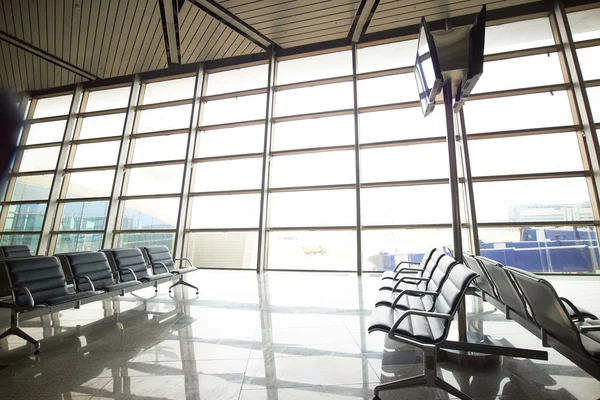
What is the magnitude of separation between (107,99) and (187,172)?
4245mm

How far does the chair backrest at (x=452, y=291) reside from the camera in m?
1.73

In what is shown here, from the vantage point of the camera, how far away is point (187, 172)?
23.9ft

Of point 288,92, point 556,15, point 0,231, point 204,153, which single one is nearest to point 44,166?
point 0,231

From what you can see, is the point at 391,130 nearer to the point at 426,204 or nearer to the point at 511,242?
the point at 426,204

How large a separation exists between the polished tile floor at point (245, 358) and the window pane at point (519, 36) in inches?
203

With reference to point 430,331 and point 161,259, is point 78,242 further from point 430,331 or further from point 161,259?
point 430,331

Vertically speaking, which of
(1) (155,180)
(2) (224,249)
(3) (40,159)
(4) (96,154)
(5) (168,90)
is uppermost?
(5) (168,90)

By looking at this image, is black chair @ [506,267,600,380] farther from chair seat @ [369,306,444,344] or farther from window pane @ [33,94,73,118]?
window pane @ [33,94,73,118]

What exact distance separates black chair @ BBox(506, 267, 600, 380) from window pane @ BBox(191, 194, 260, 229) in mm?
5563

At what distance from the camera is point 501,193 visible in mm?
5777

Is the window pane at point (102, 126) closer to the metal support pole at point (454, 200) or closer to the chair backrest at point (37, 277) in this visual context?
the chair backrest at point (37, 277)

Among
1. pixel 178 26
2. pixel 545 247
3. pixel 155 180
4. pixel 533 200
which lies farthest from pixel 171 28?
pixel 545 247

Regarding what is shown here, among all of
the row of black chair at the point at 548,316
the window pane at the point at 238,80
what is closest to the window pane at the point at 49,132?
the window pane at the point at 238,80

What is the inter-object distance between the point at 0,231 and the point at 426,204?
1140 centimetres
